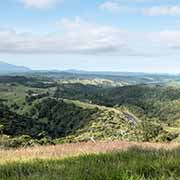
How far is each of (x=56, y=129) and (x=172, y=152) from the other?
122918 mm

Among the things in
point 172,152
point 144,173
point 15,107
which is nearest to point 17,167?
point 144,173

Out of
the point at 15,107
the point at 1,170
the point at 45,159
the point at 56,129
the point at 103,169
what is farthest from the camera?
the point at 15,107

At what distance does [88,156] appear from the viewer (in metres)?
7.37

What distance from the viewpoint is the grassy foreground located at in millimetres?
5516

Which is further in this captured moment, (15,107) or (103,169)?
(15,107)

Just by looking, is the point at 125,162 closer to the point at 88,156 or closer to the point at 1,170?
the point at 88,156

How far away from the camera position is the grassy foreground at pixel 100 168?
5.52 m

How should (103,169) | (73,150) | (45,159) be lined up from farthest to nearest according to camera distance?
1. (73,150)
2. (45,159)
3. (103,169)

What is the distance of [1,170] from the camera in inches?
250

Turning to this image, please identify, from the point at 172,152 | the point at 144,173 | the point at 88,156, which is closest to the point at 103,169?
the point at 144,173

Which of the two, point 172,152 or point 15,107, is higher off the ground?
point 172,152

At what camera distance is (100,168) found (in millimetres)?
6113

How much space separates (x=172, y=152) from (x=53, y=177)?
3172 millimetres

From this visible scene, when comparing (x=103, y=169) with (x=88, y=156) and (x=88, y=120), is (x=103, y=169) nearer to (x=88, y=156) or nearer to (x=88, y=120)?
(x=88, y=156)
